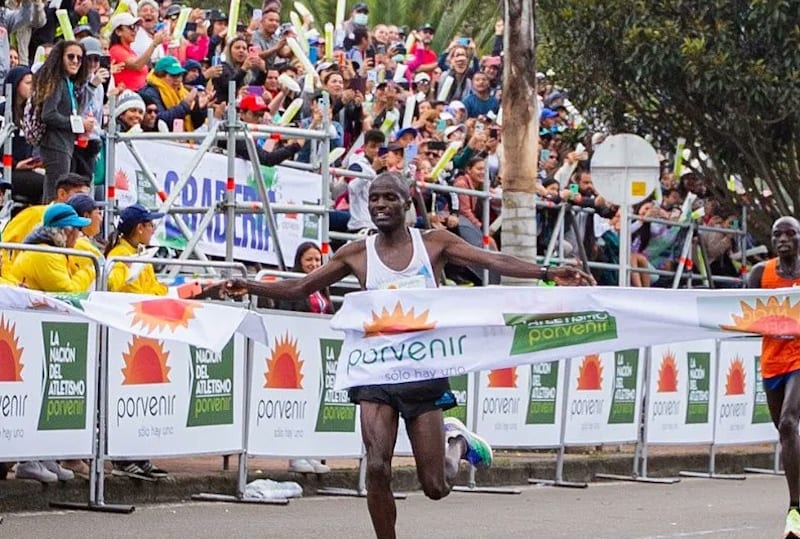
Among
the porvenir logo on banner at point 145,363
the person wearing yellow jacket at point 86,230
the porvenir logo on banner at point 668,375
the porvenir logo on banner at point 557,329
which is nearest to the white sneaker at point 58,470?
the porvenir logo on banner at point 145,363

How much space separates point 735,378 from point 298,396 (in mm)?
6428

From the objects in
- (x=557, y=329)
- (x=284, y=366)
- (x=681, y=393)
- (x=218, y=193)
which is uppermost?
(x=218, y=193)

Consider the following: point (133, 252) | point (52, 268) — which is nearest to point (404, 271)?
point (52, 268)

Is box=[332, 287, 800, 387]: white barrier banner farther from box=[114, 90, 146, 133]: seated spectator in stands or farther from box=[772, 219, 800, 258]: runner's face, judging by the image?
box=[114, 90, 146, 133]: seated spectator in stands

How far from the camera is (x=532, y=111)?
731 inches

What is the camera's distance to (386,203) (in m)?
9.04

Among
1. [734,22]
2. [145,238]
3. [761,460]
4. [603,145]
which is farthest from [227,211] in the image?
[734,22]

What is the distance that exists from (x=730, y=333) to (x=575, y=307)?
0.96 meters

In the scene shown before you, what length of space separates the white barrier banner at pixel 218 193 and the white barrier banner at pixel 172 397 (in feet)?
8.90

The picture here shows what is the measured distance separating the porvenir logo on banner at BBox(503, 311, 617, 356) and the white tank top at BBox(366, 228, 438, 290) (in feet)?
1.88

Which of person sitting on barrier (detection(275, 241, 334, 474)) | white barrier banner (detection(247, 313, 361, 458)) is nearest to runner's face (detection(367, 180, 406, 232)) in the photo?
white barrier banner (detection(247, 313, 361, 458))

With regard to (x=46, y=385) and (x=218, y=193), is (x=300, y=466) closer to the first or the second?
(x=218, y=193)

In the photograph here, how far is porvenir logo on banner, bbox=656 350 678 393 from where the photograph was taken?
56.5 feet

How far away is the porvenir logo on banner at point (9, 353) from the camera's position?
433 inches
